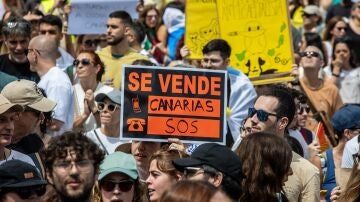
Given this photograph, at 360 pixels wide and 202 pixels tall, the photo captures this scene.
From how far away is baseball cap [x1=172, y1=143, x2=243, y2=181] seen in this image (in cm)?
723

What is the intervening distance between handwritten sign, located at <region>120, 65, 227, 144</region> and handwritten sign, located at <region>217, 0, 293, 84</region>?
3.29m

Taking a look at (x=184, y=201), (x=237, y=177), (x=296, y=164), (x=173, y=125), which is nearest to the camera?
(x=184, y=201)

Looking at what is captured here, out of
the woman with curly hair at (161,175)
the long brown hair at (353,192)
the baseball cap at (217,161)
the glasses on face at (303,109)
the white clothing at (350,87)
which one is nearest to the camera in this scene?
the baseball cap at (217,161)

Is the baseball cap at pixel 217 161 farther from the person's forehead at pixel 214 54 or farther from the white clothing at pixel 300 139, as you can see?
the person's forehead at pixel 214 54

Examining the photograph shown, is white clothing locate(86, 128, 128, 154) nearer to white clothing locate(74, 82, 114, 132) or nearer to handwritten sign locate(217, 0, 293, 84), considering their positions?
white clothing locate(74, 82, 114, 132)

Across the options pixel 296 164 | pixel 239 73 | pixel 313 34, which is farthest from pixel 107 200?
pixel 313 34

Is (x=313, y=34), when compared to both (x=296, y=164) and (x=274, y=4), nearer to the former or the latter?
(x=274, y=4)

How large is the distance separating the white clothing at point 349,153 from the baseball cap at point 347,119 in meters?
0.85

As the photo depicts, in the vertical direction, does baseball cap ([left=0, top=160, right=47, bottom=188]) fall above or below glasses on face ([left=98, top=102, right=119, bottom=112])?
below

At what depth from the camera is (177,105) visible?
959 cm

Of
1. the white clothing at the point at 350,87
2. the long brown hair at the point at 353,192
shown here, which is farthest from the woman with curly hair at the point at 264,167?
the white clothing at the point at 350,87

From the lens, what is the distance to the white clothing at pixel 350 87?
49.1 ft

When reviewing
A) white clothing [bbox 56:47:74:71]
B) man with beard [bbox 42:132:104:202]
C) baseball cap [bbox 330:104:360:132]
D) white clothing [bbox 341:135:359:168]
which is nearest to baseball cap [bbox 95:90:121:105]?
baseball cap [bbox 330:104:360:132]

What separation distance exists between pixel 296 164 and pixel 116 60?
16.1 feet
